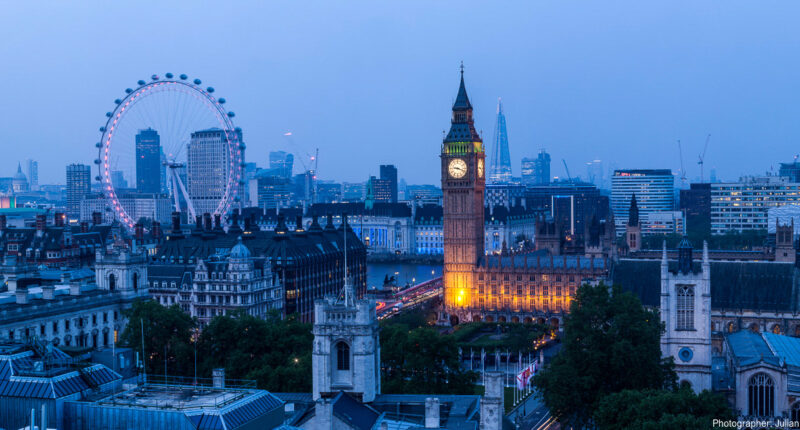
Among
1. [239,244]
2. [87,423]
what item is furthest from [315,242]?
[87,423]

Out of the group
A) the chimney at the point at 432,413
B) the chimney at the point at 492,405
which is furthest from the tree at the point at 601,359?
the chimney at the point at 432,413

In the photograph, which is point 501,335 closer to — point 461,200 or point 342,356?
point 461,200

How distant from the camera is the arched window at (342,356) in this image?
48.0 meters

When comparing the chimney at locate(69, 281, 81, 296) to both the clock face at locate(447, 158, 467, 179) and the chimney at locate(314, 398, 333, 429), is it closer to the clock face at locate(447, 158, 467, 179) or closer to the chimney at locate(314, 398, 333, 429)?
the chimney at locate(314, 398, 333, 429)

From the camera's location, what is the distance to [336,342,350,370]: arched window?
48.0 metres

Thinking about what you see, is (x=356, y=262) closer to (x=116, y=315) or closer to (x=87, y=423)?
(x=116, y=315)

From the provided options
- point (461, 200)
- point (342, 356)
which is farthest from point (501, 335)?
point (342, 356)

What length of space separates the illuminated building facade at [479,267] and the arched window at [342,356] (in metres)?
70.2

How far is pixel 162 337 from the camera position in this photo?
236ft

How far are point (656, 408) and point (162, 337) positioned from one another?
3891 centimetres

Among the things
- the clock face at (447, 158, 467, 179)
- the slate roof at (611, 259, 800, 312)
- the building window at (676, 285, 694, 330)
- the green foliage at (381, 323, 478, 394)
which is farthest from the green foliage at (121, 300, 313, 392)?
the clock face at (447, 158, 467, 179)

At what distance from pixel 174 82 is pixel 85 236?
29.2 m

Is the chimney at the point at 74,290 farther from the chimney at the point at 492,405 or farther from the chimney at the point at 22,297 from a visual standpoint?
the chimney at the point at 492,405

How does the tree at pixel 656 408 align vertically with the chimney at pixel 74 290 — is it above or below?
below
